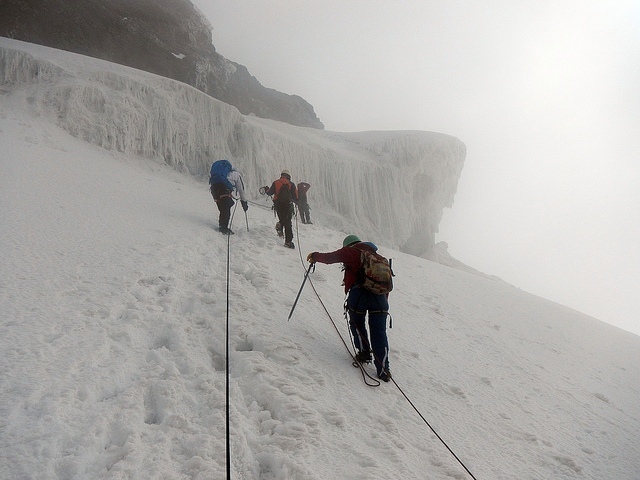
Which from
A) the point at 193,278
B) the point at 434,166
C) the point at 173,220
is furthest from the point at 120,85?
the point at 434,166

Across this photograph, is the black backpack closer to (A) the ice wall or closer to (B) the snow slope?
(B) the snow slope

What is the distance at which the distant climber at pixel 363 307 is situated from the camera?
11.7 feet

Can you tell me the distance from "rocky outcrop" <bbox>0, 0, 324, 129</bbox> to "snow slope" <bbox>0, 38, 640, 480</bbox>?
20.6 m

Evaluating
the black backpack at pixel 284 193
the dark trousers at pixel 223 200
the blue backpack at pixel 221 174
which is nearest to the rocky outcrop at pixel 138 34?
the blue backpack at pixel 221 174

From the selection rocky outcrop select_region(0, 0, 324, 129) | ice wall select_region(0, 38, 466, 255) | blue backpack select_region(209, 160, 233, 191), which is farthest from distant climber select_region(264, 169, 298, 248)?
rocky outcrop select_region(0, 0, 324, 129)

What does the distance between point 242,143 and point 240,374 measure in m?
15.0

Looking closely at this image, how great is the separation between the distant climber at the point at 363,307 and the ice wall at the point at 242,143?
12.2m

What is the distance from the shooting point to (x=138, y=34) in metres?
24.7

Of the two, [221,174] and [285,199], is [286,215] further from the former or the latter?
[221,174]

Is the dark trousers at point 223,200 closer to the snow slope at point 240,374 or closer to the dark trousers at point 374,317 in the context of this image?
the snow slope at point 240,374

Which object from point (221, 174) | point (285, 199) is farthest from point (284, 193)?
point (221, 174)

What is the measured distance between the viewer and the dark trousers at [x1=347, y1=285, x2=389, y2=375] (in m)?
3.57

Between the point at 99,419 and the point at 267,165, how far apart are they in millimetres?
15777

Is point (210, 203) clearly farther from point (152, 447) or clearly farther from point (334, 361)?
point (152, 447)
